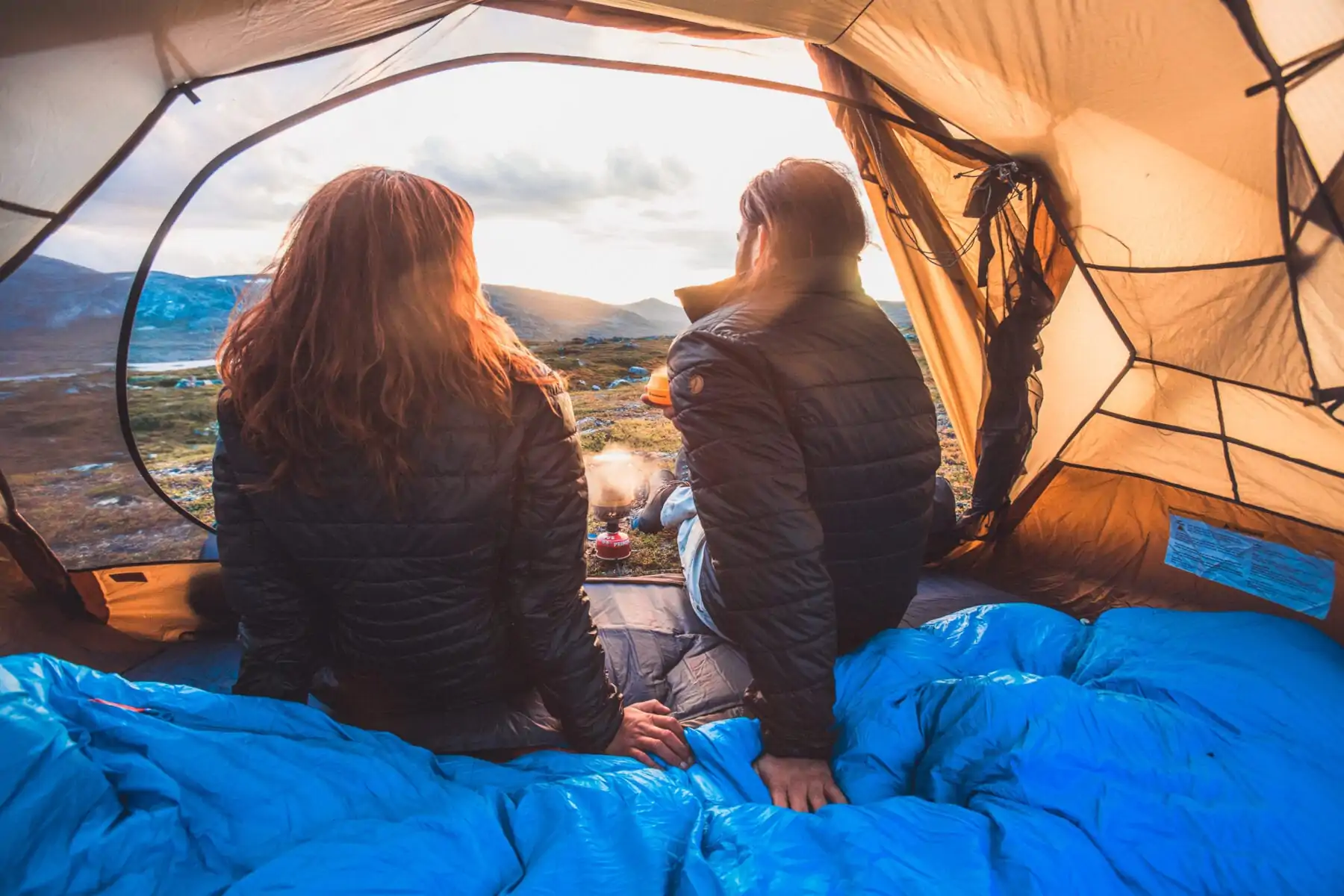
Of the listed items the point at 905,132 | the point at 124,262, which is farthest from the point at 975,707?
the point at 124,262

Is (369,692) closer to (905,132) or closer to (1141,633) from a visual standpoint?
(1141,633)

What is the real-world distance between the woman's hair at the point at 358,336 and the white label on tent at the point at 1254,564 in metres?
1.70

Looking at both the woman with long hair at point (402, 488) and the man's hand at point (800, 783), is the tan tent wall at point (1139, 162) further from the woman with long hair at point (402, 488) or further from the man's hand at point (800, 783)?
the man's hand at point (800, 783)

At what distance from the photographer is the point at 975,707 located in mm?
1024

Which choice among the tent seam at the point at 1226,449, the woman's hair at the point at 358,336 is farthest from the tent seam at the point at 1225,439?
the woman's hair at the point at 358,336

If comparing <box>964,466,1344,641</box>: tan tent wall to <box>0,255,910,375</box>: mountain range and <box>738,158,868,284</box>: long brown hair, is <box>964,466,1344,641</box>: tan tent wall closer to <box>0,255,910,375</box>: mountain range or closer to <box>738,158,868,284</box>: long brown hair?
<box>0,255,910,375</box>: mountain range

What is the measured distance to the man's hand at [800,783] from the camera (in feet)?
3.52

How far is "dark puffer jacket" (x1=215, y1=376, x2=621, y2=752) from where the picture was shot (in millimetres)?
1014

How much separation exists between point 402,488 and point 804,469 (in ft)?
2.19

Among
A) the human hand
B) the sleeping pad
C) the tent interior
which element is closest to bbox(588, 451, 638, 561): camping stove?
the tent interior

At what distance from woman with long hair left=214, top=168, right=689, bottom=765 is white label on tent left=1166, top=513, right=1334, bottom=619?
4.44ft

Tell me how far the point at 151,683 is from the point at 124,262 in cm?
113

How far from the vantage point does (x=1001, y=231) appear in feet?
5.94

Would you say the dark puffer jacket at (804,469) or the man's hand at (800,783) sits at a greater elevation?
the dark puffer jacket at (804,469)
